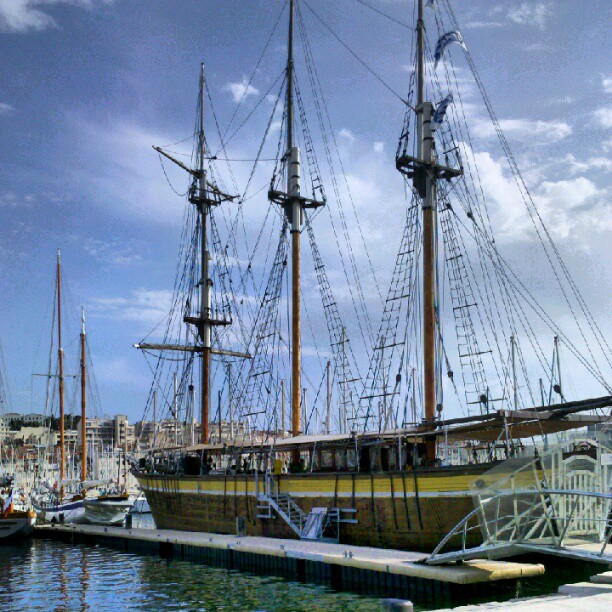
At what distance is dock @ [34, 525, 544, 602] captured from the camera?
→ 2059 centimetres

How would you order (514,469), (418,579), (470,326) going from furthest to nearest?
(470,326) → (418,579) → (514,469)

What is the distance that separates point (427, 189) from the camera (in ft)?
116

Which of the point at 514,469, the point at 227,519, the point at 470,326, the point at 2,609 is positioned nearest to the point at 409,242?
the point at 470,326

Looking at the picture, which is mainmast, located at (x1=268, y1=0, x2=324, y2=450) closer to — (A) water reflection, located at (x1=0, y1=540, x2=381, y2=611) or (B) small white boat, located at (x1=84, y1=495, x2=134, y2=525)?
(A) water reflection, located at (x1=0, y1=540, x2=381, y2=611)

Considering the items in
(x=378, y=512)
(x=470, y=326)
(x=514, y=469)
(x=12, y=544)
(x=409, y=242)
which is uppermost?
(x=409, y=242)

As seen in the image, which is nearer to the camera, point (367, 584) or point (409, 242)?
point (367, 584)

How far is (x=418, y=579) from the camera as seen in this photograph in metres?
21.3

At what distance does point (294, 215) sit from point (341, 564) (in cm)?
2411

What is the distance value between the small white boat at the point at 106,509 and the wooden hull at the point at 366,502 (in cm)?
1294

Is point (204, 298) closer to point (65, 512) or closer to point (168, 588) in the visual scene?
point (65, 512)

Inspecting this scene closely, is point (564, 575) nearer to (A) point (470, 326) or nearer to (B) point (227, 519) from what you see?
(A) point (470, 326)

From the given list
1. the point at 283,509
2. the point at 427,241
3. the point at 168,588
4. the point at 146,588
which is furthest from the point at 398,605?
the point at 427,241

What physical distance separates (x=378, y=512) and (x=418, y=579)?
6.44m

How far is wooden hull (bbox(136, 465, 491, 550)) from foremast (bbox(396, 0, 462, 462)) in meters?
3.57
